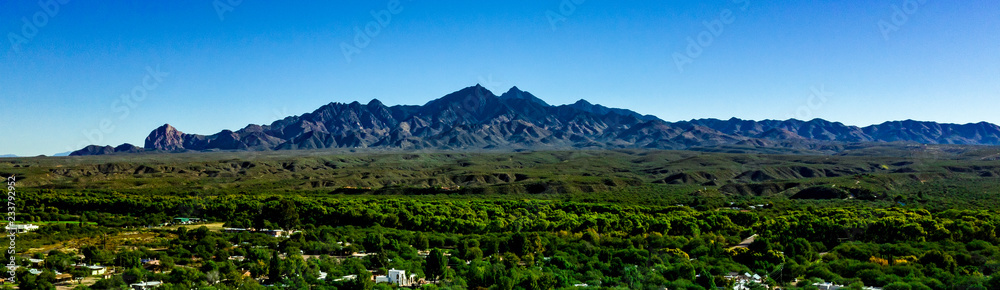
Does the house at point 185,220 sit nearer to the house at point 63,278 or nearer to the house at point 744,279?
the house at point 63,278

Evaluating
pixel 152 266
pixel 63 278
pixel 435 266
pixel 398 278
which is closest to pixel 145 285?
pixel 63 278

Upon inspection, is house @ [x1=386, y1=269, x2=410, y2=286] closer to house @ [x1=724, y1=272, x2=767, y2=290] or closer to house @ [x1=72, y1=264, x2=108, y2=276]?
house @ [x1=72, y1=264, x2=108, y2=276]

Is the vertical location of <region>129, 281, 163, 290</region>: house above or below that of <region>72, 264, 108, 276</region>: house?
below

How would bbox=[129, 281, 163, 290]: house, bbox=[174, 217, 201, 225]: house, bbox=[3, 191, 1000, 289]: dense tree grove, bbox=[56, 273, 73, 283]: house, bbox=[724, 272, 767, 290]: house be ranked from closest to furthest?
bbox=[129, 281, 163, 290]: house < bbox=[724, 272, 767, 290]: house < bbox=[3, 191, 1000, 289]: dense tree grove < bbox=[56, 273, 73, 283]: house < bbox=[174, 217, 201, 225]: house

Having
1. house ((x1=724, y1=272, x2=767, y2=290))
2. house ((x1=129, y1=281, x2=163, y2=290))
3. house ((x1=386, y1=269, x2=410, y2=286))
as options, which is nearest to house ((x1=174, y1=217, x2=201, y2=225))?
house ((x1=129, y1=281, x2=163, y2=290))

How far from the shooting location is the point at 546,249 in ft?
166

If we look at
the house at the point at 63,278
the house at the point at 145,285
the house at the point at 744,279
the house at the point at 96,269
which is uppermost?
the house at the point at 96,269

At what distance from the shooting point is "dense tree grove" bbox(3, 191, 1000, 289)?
3838cm

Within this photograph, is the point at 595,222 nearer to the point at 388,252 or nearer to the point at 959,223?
the point at 388,252

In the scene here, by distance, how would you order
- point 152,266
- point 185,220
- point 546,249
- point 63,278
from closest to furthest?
point 63,278
point 152,266
point 546,249
point 185,220

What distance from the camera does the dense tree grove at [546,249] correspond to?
38.4 m

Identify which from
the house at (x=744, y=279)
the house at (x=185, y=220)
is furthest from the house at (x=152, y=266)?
the house at (x=744, y=279)

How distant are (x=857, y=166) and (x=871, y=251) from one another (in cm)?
12931

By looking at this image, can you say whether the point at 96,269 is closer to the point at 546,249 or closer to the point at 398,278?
the point at 398,278
